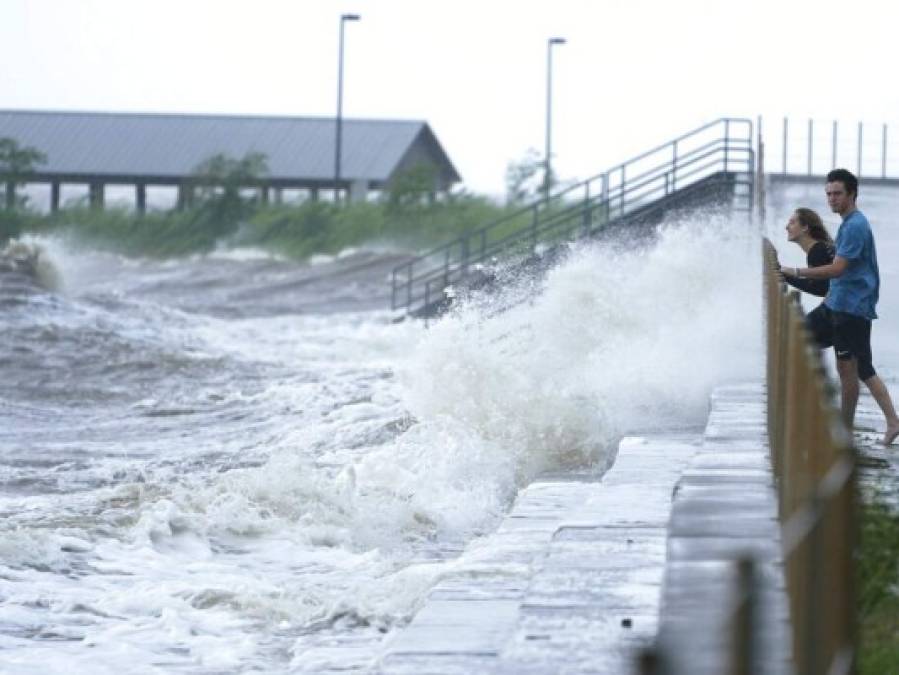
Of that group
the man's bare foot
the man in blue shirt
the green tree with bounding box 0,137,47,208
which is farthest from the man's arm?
the green tree with bounding box 0,137,47,208

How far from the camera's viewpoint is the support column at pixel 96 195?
7659 centimetres

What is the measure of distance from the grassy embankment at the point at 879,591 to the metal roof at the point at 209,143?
71344 mm

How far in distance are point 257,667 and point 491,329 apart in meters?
13.4

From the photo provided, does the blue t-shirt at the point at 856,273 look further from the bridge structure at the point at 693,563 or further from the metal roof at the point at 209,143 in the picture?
the metal roof at the point at 209,143

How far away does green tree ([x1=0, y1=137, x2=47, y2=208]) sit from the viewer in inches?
3152

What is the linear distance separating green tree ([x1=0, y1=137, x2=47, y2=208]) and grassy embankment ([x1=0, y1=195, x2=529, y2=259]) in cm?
431

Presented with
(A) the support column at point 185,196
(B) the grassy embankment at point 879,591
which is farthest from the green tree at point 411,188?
(B) the grassy embankment at point 879,591

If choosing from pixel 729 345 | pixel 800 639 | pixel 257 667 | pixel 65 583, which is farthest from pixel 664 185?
pixel 800 639

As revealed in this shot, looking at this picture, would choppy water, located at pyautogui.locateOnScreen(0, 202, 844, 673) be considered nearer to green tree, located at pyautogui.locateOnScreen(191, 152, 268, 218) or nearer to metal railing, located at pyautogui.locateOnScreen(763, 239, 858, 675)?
metal railing, located at pyautogui.locateOnScreen(763, 239, 858, 675)

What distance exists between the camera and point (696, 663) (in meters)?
3.45

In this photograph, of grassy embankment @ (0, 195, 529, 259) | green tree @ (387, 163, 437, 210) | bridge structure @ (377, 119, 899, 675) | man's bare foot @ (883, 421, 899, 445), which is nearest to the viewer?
bridge structure @ (377, 119, 899, 675)

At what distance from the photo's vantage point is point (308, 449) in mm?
18422

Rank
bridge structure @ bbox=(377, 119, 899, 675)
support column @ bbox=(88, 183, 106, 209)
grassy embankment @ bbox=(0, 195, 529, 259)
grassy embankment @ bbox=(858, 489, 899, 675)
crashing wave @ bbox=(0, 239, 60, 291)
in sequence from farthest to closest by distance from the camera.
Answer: support column @ bbox=(88, 183, 106, 209), grassy embankment @ bbox=(0, 195, 529, 259), crashing wave @ bbox=(0, 239, 60, 291), grassy embankment @ bbox=(858, 489, 899, 675), bridge structure @ bbox=(377, 119, 899, 675)

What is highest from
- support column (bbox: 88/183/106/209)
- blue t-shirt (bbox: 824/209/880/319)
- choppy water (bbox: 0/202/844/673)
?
support column (bbox: 88/183/106/209)
